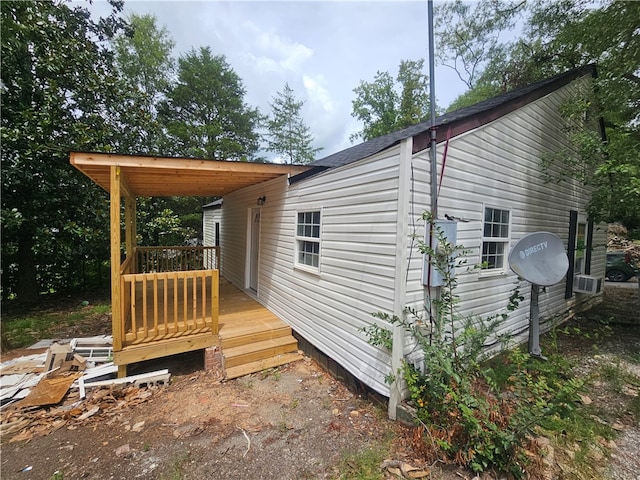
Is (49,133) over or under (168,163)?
over

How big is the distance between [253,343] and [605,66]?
7901 millimetres

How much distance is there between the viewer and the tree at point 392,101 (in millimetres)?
21234

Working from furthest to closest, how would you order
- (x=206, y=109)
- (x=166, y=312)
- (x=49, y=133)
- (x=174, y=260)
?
(x=206, y=109), (x=174, y=260), (x=49, y=133), (x=166, y=312)

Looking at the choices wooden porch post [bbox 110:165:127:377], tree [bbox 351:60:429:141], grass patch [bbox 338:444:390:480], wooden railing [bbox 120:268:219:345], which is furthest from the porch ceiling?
tree [bbox 351:60:429:141]

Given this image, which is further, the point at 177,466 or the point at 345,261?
the point at 345,261

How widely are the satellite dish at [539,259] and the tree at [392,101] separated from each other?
1938 cm

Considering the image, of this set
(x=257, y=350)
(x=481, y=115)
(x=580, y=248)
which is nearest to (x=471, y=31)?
(x=580, y=248)

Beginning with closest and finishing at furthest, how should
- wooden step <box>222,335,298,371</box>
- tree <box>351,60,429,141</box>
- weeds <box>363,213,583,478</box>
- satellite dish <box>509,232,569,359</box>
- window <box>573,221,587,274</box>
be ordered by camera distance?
weeds <box>363,213,583,478</box> < satellite dish <box>509,232,569,359</box> < wooden step <box>222,335,298,371</box> < window <box>573,221,587,274</box> < tree <box>351,60,429,141</box>

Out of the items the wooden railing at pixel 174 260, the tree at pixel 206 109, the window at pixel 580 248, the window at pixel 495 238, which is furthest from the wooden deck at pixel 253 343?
the tree at pixel 206 109

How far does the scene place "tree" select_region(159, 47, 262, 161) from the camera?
15695 mm

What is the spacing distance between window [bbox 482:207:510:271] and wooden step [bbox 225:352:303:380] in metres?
3.31

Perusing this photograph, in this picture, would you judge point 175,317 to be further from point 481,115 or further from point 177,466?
point 481,115

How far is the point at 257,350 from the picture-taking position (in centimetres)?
417

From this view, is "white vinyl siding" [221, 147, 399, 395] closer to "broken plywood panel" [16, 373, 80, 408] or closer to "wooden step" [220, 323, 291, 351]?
"wooden step" [220, 323, 291, 351]
